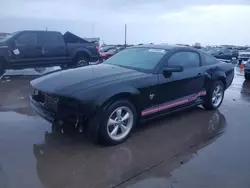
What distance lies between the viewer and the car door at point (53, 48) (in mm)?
9989

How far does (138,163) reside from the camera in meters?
3.33

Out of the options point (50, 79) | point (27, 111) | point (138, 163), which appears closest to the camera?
point (138, 163)

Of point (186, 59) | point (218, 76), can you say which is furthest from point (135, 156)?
point (218, 76)

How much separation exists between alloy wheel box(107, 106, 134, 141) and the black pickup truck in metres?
6.99

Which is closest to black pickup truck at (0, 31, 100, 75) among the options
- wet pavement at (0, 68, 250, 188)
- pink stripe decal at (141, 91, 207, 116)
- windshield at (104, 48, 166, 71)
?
wet pavement at (0, 68, 250, 188)

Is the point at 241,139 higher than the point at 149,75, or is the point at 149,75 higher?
the point at 149,75

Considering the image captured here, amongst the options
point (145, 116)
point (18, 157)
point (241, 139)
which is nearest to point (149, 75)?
point (145, 116)

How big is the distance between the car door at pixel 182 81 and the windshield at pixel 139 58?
22 cm

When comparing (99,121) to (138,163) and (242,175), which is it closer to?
Answer: (138,163)

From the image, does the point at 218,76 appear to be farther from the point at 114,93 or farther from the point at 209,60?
the point at 114,93

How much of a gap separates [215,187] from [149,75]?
201 centimetres

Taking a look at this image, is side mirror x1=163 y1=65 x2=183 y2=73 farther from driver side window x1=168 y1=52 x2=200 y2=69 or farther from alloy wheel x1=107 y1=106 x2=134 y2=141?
alloy wheel x1=107 y1=106 x2=134 y2=141

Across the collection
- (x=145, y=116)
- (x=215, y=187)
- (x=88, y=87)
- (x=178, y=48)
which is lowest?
(x=215, y=187)

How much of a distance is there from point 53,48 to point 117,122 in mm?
7332
